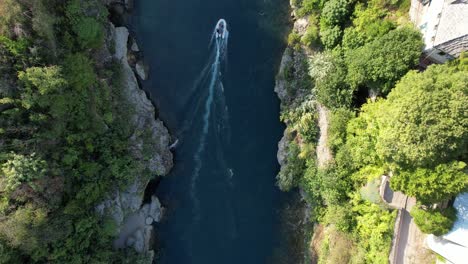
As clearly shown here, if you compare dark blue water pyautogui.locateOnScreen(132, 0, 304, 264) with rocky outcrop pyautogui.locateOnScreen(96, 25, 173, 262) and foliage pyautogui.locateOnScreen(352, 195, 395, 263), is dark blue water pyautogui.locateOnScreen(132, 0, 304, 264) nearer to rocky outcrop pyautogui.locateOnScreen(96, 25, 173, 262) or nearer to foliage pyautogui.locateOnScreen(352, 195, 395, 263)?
rocky outcrop pyautogui.locateOnScreen(96, 25, 173, 262)

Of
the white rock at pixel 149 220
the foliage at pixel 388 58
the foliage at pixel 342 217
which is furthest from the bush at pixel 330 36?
the white rock at pixel 149 220

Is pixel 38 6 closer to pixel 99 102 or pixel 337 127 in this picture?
pixel 99 102

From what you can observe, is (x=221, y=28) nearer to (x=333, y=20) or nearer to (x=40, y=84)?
(x=333, y=20)

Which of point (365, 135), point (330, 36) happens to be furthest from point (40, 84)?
point (365, 135)

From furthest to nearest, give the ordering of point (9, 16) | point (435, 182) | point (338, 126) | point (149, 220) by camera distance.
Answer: point (149, 220)
point (338, 126)
point (9, 16)
point (435, 182)

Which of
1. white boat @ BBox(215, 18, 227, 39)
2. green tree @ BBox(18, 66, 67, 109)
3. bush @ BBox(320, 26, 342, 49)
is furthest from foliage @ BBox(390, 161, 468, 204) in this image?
green tree @ BBox(18, 66, 67, 109)
